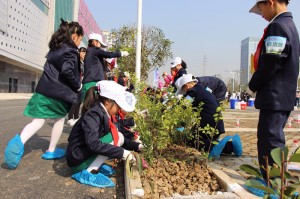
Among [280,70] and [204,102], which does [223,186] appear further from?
[204,102]

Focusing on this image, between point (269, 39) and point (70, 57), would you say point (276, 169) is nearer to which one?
point (269, 39)

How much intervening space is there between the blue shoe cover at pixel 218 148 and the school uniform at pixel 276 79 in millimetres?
947

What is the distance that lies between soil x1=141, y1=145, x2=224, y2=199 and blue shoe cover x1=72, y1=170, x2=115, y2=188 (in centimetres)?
34

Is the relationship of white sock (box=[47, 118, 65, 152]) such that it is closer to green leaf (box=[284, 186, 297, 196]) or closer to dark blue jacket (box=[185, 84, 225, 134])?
dark blue jacket (box=[185, 84, 225, 134])

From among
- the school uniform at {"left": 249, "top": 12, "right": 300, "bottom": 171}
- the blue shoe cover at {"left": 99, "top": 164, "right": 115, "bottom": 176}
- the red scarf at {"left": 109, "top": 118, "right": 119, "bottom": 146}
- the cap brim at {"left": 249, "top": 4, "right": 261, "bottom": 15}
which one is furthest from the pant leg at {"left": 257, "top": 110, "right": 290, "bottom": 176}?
the blue shoe cover at {"left": 99, "top": 164, "right": 115, "bottom": 176}

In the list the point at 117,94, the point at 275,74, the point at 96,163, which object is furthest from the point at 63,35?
the point at 275,74

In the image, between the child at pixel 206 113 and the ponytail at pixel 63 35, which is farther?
the child at pixel 206 113

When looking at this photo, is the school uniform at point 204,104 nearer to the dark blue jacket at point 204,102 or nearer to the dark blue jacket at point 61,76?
the dark blue jacket at point 204,102

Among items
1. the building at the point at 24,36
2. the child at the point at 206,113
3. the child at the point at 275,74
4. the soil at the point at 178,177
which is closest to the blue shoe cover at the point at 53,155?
the soil at the point at 178,177

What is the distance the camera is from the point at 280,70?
2658 mm

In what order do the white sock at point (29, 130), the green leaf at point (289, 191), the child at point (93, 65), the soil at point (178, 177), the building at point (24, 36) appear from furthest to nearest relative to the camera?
the building at point (24, 36) < the child at point (93, 65) < the white sock at point (29, 130) < the soil at point (178, 177) < the green leaf at point (289, 191)

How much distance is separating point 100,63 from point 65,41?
112cm

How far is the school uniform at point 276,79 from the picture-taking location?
258 cm

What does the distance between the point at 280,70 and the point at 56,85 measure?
2374 millimetres
